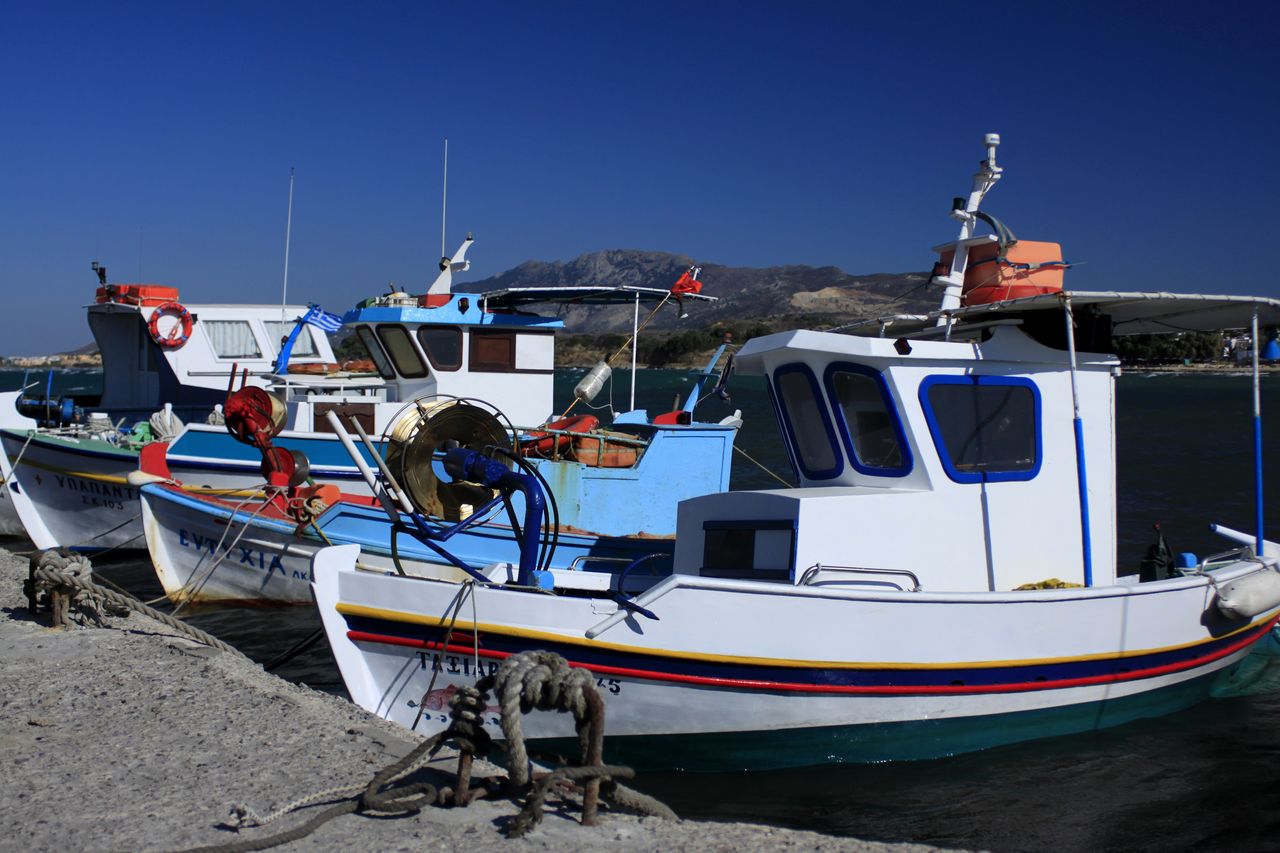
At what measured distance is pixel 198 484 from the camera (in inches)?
566

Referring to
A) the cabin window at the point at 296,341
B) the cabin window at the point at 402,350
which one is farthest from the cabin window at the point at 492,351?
the cabin window at the point at 296,341

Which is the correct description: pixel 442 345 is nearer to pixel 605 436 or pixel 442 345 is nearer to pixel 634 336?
pixel 634 336

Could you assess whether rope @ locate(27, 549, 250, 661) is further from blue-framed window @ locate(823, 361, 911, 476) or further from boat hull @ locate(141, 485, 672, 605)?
blue-framed window @ locate(823, 361, 911, 476)

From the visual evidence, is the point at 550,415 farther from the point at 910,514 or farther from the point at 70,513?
the point at 910,514

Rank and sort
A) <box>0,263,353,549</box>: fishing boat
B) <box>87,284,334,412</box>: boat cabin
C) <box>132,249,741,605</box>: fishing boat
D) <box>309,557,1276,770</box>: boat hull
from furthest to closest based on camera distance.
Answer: <box>87,284,334,412</box>: boat cabin < <box>0,263,353,549</box>: fishing boat < <box>132,249,741,605</box>: fishing boat < <box>309,557,1276,770</box>: boat hull

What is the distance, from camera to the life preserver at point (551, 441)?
12828 millimetres

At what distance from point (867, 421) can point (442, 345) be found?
8.42 m

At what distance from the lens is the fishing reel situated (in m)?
7.53

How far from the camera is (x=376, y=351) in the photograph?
592 inches

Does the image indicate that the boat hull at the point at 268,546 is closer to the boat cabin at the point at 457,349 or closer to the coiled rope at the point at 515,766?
the boat cabin at the point at 457,349

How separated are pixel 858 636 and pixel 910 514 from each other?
112 centimetres

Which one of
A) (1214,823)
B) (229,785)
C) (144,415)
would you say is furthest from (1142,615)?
(144,415)

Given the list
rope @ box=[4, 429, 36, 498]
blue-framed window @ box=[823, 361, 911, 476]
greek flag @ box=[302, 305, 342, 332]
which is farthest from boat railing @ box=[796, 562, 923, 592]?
rope @ box=[4, 429, 36, 498]

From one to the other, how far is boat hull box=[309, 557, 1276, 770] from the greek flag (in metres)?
10.6
